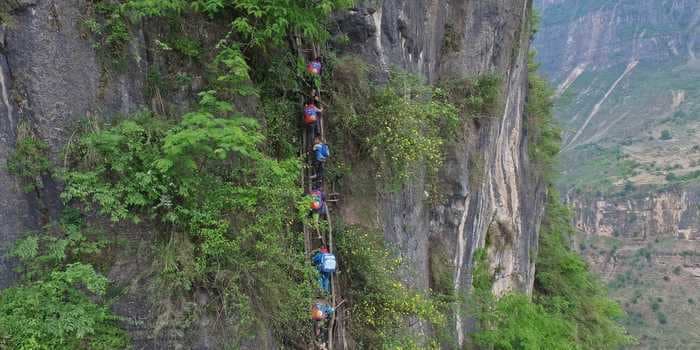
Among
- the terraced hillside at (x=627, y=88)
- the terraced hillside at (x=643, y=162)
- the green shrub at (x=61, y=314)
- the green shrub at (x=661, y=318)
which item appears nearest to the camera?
the green shrub at (x=61, y=314)

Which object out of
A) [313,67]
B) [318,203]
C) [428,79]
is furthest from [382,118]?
[428,79]

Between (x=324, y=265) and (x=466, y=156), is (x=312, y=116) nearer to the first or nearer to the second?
(x=324, y=265)

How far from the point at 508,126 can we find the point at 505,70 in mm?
1949

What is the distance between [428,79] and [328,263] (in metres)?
4.49

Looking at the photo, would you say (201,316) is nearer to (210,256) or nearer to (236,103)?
(210,256)

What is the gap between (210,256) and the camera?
4473mm

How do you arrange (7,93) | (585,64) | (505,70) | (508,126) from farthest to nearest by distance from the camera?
(585,64) → (508,126) → (505,70) → (7,93)

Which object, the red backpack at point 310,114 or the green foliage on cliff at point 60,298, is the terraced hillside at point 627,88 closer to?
the red backpack at point 310,114

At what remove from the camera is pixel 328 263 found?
578cm

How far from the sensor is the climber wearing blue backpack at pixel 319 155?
6.17 m

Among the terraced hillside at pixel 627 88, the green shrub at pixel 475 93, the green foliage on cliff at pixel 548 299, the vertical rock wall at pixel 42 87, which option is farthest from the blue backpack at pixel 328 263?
the terraced hillside at pixel 627 88

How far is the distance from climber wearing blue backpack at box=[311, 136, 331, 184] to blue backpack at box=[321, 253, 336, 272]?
1.05 meters

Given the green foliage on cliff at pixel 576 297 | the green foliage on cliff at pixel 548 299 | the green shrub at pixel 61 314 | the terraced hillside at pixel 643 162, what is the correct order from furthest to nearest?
the terraced hillside at pixel 643 162 < the green foliage on cliff at pixel 576 297 < the green foliage on cliff at pixel 548 299 < the green shrub at pixel 61 314

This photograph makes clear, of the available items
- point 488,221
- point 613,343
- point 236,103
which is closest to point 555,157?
point 613,343
